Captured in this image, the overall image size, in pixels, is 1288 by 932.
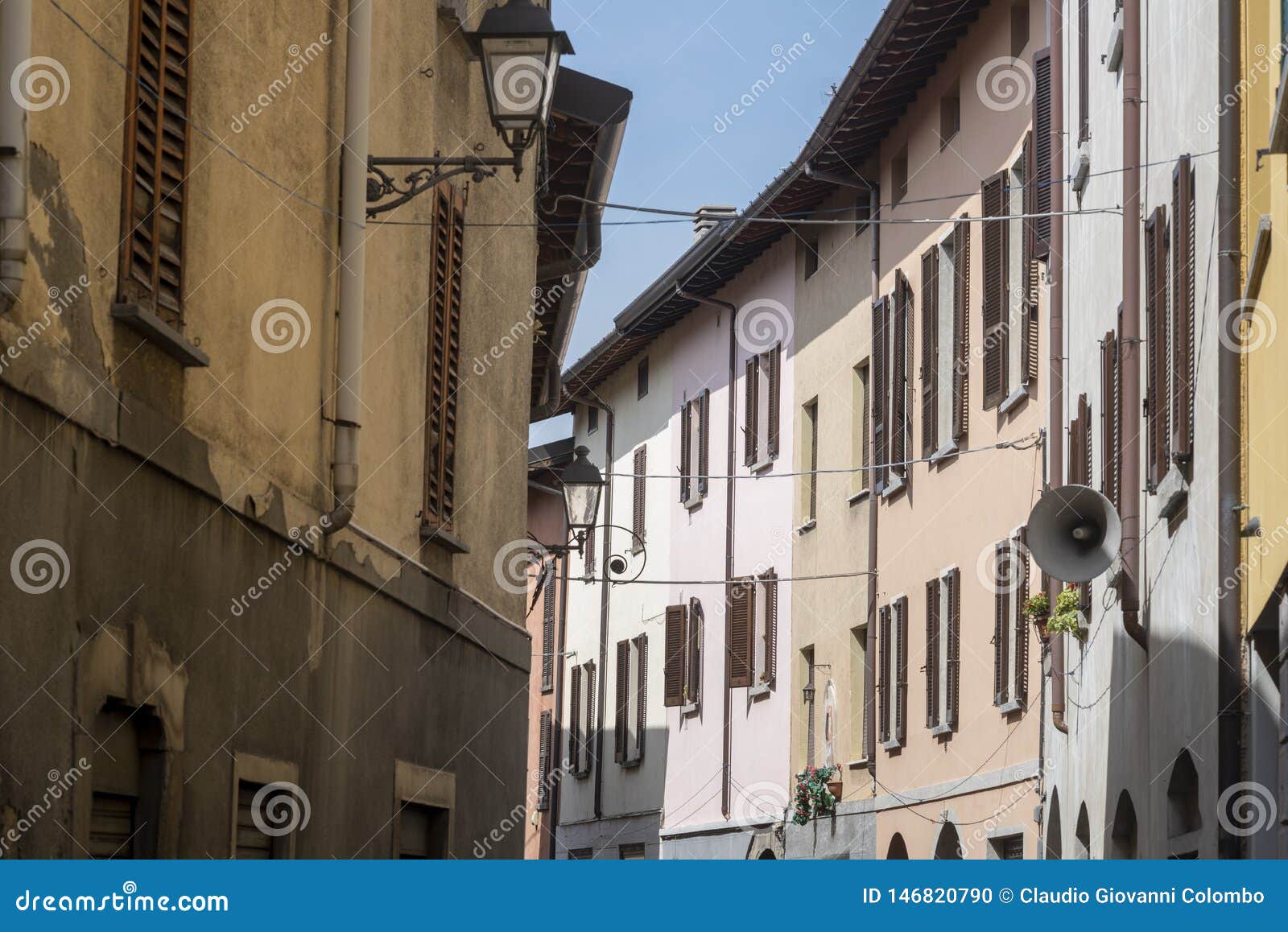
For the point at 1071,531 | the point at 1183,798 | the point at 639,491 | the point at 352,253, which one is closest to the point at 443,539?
the point at 352,253

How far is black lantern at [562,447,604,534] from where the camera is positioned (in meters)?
16.3

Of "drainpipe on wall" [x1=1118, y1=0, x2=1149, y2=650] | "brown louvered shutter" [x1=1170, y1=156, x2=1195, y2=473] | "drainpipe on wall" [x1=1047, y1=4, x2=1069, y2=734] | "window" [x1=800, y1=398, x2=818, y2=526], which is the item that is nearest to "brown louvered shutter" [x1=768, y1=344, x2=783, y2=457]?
"window" [x1=800, y1=398, x2=818, y2=526]

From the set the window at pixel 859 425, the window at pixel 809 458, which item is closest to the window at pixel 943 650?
the window at pixel 859 425

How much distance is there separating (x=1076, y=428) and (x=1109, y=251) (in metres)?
1.91

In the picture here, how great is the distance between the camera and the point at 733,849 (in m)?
27.0

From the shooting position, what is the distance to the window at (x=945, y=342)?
1933cm

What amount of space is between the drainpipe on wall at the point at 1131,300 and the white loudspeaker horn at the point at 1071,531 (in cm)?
56

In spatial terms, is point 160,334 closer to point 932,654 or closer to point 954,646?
point 954,646

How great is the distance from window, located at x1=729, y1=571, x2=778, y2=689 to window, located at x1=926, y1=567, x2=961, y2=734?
19.8 feet

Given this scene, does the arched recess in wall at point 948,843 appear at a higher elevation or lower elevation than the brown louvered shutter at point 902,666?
lower

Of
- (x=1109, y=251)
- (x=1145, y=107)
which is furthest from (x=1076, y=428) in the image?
(x=1145, y=107)

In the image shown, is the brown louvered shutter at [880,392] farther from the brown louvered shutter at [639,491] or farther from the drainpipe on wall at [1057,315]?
the brown louvered shutter at [639,491]

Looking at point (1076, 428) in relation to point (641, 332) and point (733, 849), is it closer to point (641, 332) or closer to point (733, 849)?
point (733, 849)

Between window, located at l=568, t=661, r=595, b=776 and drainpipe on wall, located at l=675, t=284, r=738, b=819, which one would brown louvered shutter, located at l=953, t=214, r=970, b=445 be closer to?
drainpipe on wall, located at l=675, t=284, r=738, b=819
